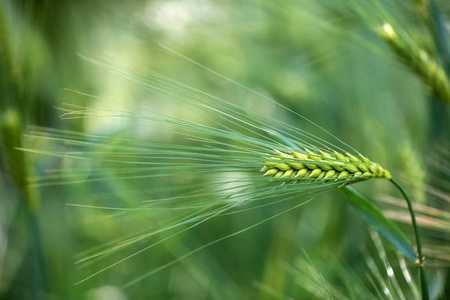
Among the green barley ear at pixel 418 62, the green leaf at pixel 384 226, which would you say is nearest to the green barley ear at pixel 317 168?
the green leaf at pixel 384 226

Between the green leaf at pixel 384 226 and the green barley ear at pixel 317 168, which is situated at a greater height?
the green barley ear at pixel 317 168

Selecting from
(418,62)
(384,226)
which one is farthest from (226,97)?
(384,226)

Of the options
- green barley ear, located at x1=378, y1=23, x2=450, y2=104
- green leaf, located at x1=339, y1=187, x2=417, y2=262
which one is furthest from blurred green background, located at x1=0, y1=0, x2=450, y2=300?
green leaf, located at x1=339, y1=187, x2=417, y2=262

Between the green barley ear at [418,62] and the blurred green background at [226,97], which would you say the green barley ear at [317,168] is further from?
the blurred green background at [226,97]

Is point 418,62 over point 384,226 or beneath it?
over

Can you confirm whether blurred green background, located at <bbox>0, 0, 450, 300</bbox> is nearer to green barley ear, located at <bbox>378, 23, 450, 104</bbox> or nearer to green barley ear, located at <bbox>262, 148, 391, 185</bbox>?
green barley ear, located at <bbox>378, 23, 450, 104</bbox>

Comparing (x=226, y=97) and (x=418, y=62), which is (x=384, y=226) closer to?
(x=418, y=62)

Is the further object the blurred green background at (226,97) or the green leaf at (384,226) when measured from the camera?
the blurred green background at (226,97)
